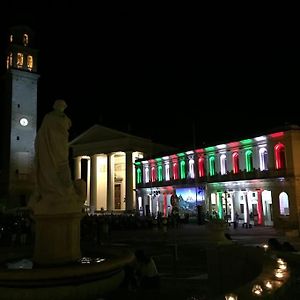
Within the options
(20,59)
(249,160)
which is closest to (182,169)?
(249,160)

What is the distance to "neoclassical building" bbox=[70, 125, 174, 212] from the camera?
206ft

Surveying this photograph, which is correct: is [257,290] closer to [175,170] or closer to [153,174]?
[175,170]

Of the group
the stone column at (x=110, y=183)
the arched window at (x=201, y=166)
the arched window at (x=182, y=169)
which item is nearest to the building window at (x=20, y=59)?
the stone column at (x=110, y=183)

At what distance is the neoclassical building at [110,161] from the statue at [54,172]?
173ft

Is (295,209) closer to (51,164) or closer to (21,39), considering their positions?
(51,164)

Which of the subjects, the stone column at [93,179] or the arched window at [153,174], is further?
the stone column at [93,179]

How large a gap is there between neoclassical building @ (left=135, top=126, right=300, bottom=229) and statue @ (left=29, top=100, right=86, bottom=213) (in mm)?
27671

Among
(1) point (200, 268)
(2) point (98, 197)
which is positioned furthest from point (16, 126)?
(1) point (200, 268)

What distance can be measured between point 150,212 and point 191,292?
49625 millimetres

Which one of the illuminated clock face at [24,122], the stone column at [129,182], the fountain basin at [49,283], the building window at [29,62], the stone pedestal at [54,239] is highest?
the building window at [29,62]

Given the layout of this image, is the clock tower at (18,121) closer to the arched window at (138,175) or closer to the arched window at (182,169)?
the arched window at (138,175)

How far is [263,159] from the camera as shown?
4197 centimetres

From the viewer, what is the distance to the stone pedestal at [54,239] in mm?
8234

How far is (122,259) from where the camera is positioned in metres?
8.14
